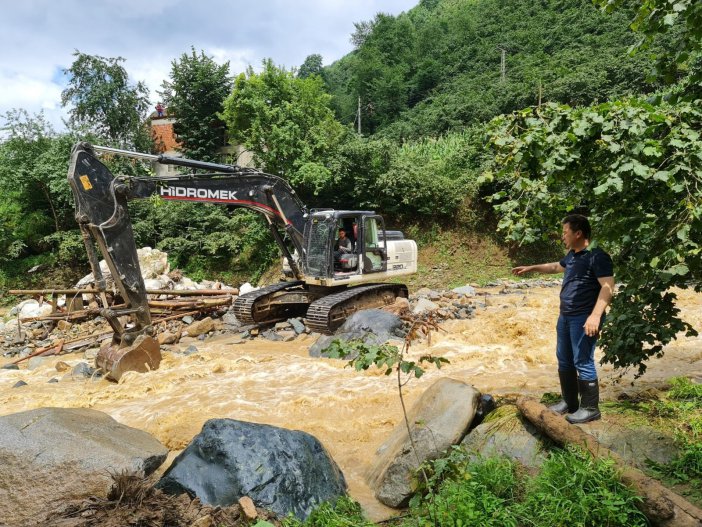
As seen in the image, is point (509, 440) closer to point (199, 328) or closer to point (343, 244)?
point (343, 244)

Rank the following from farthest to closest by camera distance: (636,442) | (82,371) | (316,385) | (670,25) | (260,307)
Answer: (260,307) < (82,371) < (316,385) < (636,442) < (670,25)

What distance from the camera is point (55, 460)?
3.24 metres

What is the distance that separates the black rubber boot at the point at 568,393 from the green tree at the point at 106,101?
25438 mm

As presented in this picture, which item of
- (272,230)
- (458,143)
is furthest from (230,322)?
(458,143)

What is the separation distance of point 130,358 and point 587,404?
610 cm

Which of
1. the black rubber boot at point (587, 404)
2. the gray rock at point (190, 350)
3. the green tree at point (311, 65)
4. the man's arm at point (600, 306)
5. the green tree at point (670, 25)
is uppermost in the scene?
the green tree at point (311, 65)

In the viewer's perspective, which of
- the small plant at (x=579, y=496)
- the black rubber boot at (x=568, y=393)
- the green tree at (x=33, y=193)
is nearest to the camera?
the small plant at (x=579, y=496)

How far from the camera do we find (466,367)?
7047mm

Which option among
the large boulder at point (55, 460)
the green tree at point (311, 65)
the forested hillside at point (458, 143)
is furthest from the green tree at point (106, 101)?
the green tree at point (311, 65)

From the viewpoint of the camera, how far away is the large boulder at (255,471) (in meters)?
3.14

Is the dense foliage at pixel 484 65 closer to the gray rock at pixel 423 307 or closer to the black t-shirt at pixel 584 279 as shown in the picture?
the gray rock at pixel 423 307

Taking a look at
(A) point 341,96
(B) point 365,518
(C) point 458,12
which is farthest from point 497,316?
(C) point 458,12

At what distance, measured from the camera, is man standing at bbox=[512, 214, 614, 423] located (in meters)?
3.46

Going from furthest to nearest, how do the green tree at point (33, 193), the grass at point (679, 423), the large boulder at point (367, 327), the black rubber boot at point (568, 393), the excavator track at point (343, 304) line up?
the green tree at point (33, 193) < the excavator track at point (343, 304) < the large boulder at point (367, 327) < the black rubber boot at point (568, 393) < the grass at point (679, 423)
